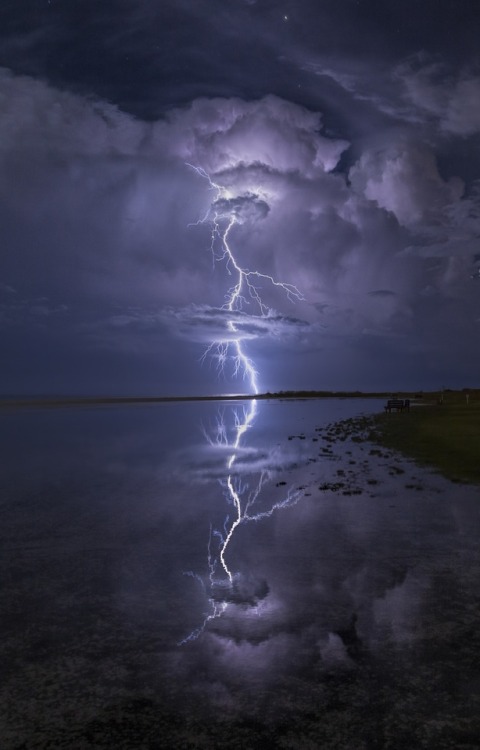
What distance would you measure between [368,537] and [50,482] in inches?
345

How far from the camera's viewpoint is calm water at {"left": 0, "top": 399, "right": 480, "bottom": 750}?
3570 millimetres

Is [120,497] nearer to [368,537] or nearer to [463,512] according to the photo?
[368,537]

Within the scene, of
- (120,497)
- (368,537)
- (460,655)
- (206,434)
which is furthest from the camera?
(206,434)

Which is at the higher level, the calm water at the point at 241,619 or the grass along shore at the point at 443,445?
the grass along shore at the point at 443,445

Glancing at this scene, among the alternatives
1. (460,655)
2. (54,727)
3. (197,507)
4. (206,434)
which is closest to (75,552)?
(197,507)

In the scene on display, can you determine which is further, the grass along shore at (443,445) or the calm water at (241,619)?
the grass along shore at (443,445)

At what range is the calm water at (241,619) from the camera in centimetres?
357

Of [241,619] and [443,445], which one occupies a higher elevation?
[443,445]

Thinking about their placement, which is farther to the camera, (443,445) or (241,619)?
(443,445)

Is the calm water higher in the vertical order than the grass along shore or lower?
lower

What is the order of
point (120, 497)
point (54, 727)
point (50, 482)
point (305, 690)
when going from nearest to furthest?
point (54, 727) < point (305, 690) < point (120, 497) < point (50, 482)

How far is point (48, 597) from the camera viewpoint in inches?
232

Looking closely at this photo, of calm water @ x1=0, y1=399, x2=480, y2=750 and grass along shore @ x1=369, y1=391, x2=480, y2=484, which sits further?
grass along shore @ x1=369, y1=391, x2=480, y2=484

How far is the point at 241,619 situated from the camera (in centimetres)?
527
